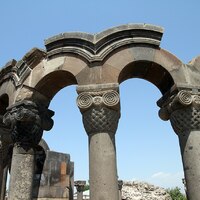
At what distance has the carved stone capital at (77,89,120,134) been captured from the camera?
15.2 feet

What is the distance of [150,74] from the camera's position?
18.6 ft

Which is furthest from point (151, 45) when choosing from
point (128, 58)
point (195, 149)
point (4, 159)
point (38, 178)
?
point (38, 178)

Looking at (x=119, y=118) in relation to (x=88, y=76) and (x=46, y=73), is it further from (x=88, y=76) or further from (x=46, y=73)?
(x=46, y=73)

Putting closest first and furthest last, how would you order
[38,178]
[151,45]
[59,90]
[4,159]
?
[151,45] < [59,90] < [4,159] < [38,178]

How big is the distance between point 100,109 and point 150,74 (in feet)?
5.09

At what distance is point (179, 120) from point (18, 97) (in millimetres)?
3136

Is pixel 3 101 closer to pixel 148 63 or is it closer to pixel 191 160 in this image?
pixel 148 63

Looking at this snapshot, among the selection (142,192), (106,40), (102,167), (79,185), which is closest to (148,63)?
(106,40)

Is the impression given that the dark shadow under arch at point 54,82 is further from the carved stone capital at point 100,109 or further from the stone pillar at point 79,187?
the stone pillar at point 79,187

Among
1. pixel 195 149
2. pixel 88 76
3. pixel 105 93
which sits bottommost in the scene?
pixel 195 149

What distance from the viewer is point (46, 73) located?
550 cm

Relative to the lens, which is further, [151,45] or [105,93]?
[151,45]

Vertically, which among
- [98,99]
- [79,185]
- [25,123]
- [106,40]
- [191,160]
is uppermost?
[106,40]

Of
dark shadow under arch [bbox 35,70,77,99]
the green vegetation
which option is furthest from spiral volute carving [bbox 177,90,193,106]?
the green vegetation
